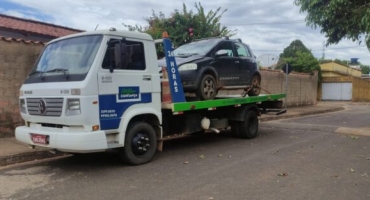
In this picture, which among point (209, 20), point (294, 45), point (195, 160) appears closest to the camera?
point (195, 160)

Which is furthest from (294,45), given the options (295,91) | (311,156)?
(311,156)

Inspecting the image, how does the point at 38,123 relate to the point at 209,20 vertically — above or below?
below

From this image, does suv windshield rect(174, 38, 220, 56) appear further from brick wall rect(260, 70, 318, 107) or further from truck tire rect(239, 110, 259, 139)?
brick wall rect(260, 70, 318, 107)

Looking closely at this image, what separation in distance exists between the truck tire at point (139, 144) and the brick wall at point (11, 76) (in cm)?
413

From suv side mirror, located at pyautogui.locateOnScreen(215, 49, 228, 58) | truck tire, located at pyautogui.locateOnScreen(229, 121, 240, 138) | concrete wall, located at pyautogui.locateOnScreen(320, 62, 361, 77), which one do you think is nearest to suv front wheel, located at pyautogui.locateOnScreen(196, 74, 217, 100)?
suv side mirror, located at pyautogui.locateOnScreen(215, 49, 228, 58)

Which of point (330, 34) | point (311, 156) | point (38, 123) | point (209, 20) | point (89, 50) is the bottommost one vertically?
point (311, 156)

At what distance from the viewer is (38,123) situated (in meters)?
6.45

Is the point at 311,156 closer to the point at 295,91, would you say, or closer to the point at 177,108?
the point at 177,108

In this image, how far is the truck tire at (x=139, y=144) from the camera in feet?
21.5

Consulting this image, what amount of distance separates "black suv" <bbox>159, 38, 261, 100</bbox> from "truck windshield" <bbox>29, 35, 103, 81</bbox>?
1987 mm

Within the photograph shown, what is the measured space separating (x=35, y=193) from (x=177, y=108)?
3274 mm

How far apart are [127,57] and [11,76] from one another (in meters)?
4.25

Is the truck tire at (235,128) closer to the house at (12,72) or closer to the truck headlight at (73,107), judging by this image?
the truck headlight at (73,107)

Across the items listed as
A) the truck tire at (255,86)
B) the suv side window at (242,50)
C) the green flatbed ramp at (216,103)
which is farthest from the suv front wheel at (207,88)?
the truck tire at (255,86)
